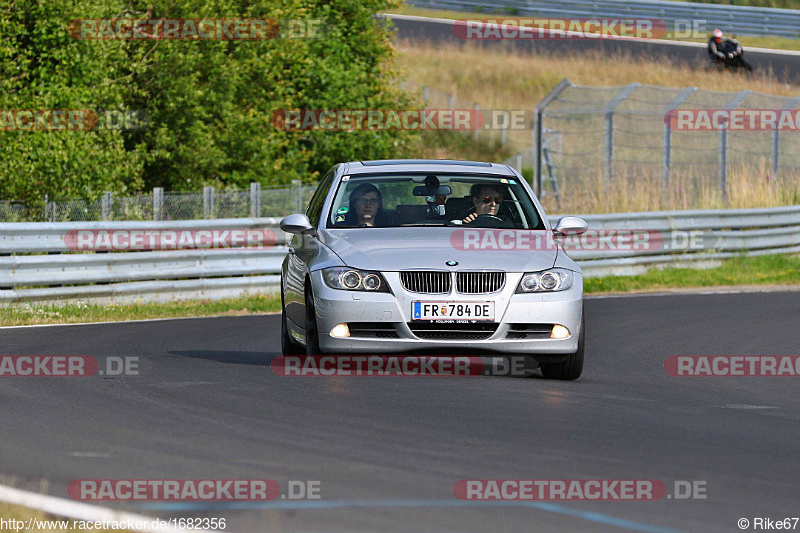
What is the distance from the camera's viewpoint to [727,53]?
43969 millimetres

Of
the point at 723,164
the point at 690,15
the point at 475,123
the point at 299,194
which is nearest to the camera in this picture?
the point at 299,194

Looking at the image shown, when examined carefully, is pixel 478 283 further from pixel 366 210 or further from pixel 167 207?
pixel 167 207

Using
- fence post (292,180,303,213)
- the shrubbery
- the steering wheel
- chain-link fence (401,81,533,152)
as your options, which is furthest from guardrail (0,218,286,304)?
chain-link fence (401,81,533,152)

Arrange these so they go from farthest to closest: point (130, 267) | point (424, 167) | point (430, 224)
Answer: point (130, 267), point (424, 167), point (430, 224)

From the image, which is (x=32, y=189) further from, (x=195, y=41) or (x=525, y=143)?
(x=525, y=143)

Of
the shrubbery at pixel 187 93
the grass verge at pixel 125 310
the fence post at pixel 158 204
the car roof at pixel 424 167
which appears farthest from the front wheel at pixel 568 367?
the shrubbery at pixel 187 93

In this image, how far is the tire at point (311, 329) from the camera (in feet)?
32.9

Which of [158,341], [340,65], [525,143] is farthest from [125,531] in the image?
[525,143]

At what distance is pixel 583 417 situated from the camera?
826cm

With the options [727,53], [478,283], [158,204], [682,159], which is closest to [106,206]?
[158,204]

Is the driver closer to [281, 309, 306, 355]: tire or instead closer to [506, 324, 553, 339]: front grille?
[506, 324, 553, 339]: front grille

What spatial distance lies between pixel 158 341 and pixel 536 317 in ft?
15.1

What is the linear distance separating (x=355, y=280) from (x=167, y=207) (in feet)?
41.7

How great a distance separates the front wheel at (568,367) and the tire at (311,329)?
5.59 feet
